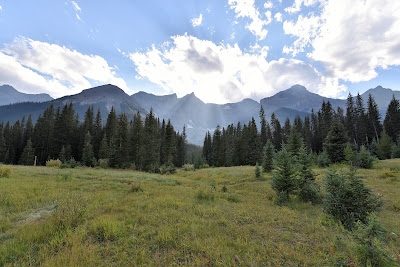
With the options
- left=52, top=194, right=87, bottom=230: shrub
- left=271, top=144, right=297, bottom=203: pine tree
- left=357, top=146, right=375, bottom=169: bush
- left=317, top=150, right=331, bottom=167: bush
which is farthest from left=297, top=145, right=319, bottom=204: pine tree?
left=317, top=150, right=331, bottom=167: bush

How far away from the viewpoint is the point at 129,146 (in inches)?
1713

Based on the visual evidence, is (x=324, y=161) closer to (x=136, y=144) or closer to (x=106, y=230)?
(x=106, y=230)

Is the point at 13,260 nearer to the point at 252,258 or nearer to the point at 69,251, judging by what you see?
the point at 69,251

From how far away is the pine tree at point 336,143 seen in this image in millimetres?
29494

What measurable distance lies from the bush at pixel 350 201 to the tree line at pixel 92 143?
3184cm

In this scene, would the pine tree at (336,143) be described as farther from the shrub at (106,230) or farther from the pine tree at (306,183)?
the shrub at (106,230)

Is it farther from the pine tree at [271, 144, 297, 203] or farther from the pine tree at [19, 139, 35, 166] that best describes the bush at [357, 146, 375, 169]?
the pine tree at [19, 139, 35, 166]

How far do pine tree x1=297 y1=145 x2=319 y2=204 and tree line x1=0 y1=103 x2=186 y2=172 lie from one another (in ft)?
91.7

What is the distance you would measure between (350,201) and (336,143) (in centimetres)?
2923

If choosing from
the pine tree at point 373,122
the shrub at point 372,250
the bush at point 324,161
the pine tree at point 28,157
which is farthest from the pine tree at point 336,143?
the pine tree at point 28,157

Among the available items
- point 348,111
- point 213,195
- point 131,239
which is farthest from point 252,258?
point 348,111

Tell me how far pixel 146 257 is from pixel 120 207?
4.62 m

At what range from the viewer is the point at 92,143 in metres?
53.0

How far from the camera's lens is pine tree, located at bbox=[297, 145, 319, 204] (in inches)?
433
